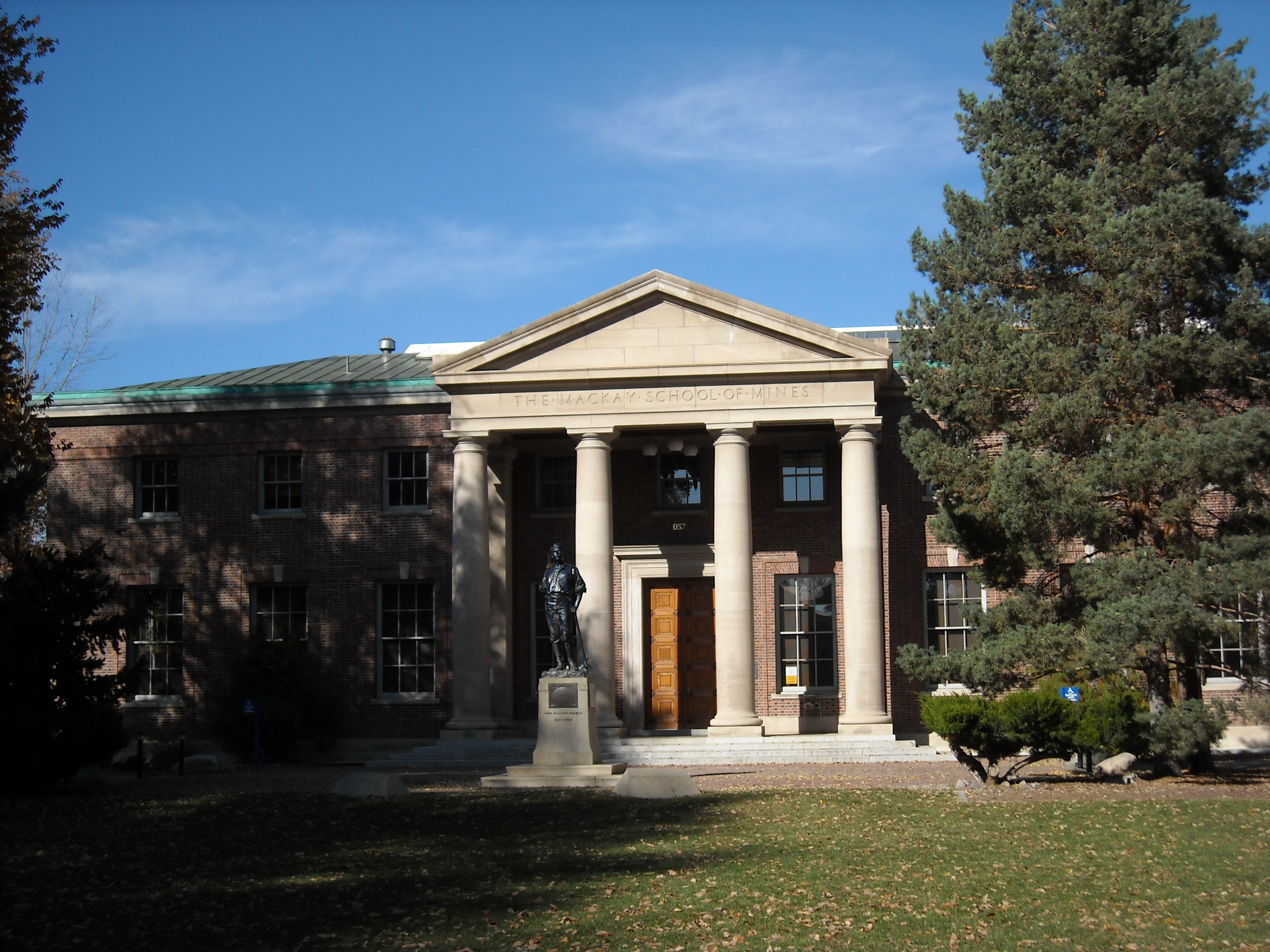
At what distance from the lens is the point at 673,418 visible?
26.4 m

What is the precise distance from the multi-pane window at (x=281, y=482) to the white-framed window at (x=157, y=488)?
6.97ft

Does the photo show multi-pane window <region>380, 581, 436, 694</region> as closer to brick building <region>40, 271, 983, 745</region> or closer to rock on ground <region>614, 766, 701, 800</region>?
brick building <region>40, 271, 983, 745</region>

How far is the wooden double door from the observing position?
1129 inches

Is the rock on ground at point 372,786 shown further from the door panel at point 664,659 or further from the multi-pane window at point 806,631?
the multi-pane window at point 806,631

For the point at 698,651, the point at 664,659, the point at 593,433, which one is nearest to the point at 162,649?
the point at 664,659

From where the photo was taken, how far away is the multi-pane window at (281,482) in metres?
30.0

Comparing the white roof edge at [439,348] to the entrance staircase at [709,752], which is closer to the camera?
the entrance staircase at [709,752]

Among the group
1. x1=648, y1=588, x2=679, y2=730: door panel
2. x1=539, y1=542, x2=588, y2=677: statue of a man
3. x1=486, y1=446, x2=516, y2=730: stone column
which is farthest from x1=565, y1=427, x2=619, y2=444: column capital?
x1=539, y1=542, x2=588, y2=677: statue of a man

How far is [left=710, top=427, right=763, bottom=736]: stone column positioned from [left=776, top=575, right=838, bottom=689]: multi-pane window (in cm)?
219

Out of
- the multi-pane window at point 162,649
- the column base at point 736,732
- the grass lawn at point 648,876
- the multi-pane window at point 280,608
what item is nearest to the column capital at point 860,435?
the column base at point 736,732

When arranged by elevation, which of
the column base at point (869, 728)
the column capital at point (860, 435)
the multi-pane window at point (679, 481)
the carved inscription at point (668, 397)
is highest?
the carved inscription at point (668, 397)

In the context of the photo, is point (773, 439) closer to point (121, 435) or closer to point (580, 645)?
point (580, 645)

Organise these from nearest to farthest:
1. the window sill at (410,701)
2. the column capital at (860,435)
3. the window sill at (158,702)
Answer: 1. the column capital at (860,435)
2. the window sill at (410,701)
3. the window sill at (158,702)

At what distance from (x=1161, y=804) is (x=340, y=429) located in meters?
19.4
